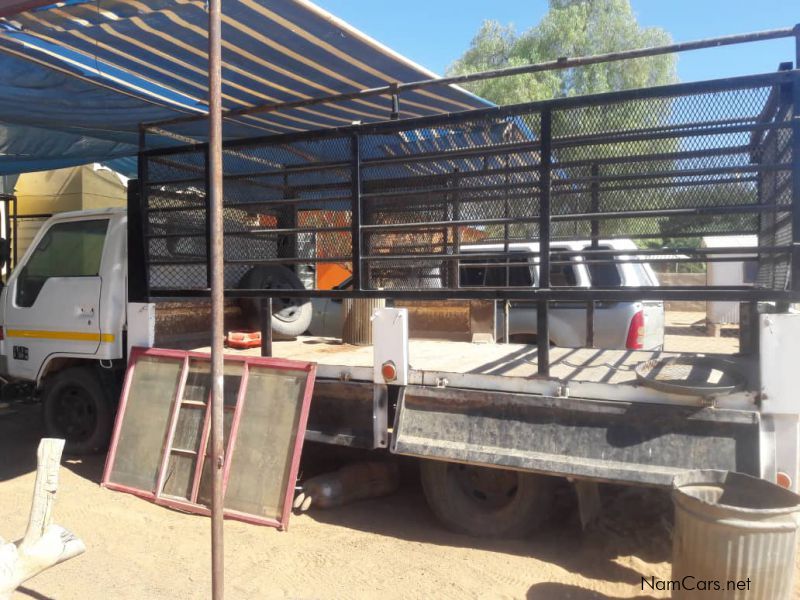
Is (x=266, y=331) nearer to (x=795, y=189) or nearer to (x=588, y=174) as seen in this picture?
(x=588, y=174)

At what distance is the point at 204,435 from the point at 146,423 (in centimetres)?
62

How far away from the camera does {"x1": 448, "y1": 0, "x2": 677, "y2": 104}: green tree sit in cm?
1922

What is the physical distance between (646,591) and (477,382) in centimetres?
135

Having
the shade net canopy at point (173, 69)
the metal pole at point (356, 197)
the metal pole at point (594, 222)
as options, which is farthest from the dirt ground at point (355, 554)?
the shade net canopy at point (173, 69)

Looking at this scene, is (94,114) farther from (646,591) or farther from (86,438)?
(646,591)

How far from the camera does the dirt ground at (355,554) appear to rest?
3207 millimetres

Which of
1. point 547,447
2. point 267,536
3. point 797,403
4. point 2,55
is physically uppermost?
point 2,55

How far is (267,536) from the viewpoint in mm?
3822

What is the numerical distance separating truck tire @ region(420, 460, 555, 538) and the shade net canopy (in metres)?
3.11

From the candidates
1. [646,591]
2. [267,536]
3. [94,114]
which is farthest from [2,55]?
[646,591]

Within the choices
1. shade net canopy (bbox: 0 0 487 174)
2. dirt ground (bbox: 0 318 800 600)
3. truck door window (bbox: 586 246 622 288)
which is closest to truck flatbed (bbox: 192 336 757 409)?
dirt ground (bbox: 0 318 800 600)

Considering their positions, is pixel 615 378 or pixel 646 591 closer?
pixel 646 591

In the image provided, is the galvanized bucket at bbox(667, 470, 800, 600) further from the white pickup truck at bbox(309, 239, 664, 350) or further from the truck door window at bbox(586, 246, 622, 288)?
the truck door window at bbox(586, 246, 622, 288)

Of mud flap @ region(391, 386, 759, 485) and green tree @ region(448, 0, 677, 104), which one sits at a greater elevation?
green tree @ region(448, 0, 677, 104)
